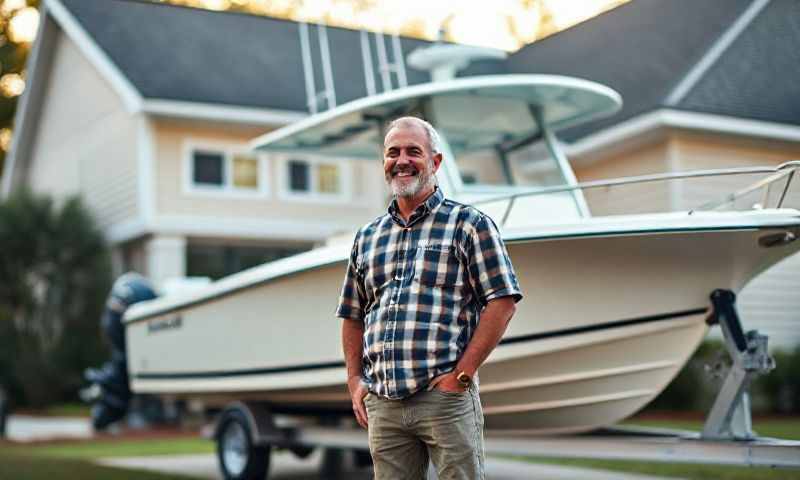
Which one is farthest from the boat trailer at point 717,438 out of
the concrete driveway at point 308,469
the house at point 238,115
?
the house at point 238,115

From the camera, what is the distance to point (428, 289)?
11.7 feet

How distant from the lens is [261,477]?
8133mm

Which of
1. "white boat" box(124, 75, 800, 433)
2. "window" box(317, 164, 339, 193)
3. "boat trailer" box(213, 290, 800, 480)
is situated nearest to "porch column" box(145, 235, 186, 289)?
"window" box(317, 164, 339, 193)

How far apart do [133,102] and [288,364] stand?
10269mm

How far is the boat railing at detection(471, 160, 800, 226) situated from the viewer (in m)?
5.60

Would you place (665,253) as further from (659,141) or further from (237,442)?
(659,141)

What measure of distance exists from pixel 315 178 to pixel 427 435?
49.8 ft

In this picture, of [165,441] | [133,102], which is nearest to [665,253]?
[165,441]

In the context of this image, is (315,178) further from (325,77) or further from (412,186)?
(412,186)

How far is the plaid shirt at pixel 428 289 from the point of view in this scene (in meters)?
3.54

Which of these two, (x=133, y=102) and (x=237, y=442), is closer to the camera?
(x=237, y=442)

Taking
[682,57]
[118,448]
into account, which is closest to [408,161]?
[682,57]

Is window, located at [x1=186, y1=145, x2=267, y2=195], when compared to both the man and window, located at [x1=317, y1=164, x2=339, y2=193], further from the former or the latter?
the man

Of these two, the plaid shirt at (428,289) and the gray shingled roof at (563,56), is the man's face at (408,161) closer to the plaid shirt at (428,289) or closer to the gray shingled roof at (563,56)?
the plaid shirt at (428,289)
